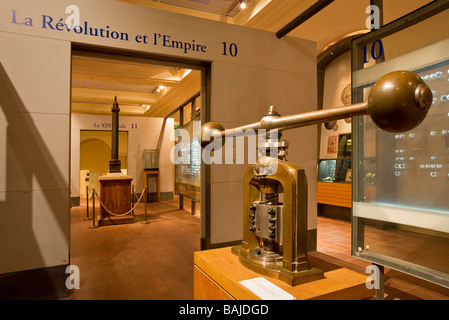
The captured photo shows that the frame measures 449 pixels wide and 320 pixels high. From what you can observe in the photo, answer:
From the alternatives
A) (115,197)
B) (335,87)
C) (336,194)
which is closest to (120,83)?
(115,197)

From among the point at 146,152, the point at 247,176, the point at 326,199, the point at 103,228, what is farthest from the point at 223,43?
the point at 146,152

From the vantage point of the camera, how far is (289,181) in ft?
3.44

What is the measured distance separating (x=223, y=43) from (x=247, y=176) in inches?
107

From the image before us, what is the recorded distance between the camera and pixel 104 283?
3273 mm

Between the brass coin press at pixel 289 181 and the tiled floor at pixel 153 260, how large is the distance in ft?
6.90

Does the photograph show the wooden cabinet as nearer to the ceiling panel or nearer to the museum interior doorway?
the museum interior doorway

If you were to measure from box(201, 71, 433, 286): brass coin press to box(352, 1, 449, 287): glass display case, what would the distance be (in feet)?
5.82

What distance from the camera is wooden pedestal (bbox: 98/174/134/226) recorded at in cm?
662

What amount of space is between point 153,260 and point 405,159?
10.9ft

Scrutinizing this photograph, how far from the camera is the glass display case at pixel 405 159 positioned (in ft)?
7.67

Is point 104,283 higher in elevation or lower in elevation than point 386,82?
lower

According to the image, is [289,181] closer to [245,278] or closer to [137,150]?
[245,278]

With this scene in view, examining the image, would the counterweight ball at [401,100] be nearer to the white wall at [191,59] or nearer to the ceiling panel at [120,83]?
the white wall at [191,59]

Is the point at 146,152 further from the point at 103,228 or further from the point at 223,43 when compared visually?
the point at 223,43
